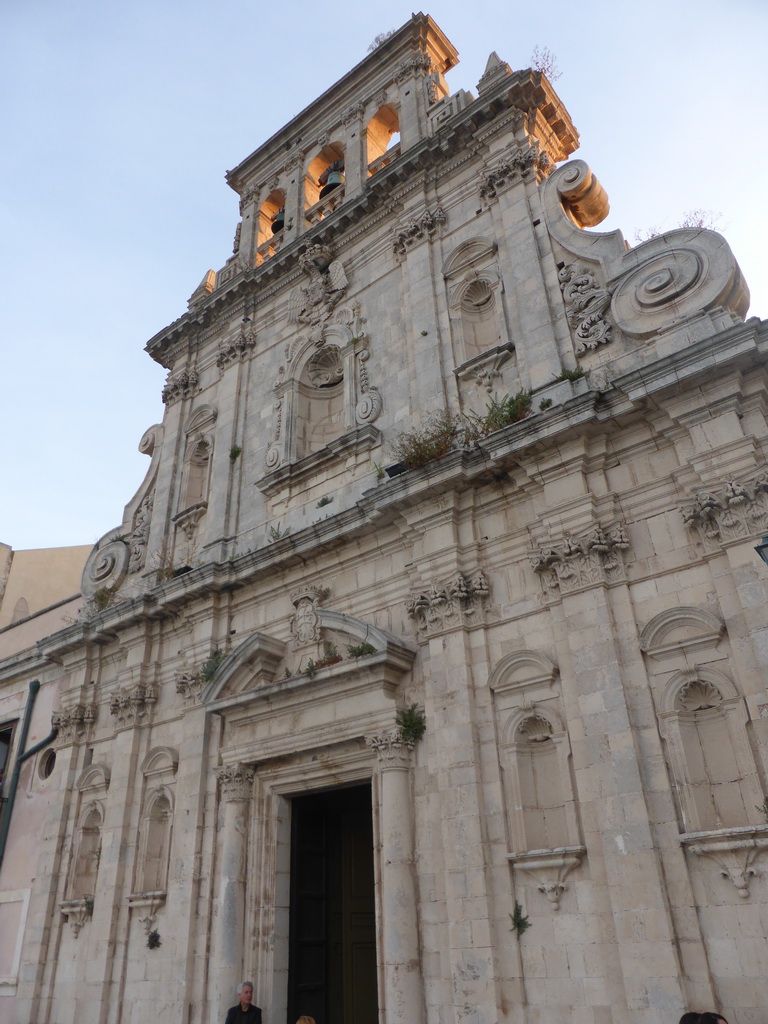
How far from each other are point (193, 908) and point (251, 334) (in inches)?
364

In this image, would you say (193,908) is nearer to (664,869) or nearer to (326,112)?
(664,869)

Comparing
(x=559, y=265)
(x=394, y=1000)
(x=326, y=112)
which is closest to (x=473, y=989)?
(x=394, y=1000)

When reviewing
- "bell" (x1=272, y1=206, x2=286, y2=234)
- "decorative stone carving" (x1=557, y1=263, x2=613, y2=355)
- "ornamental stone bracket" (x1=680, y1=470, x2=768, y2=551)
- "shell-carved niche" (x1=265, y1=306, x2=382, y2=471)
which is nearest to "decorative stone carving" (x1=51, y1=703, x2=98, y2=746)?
"shell-carved niche" (x1=265, y1=306, x2=382, y2=471)

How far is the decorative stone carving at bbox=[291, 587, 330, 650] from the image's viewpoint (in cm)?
1018

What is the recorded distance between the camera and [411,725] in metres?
8.64

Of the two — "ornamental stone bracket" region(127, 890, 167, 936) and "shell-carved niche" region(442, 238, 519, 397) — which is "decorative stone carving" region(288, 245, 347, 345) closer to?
"shell-carved niche" region(442, 238, 519, 397)

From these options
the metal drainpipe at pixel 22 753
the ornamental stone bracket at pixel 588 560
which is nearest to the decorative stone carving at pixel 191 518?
the metal drainpipe at pixel 22 753

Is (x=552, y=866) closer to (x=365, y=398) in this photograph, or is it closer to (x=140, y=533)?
(x=365, y=398)

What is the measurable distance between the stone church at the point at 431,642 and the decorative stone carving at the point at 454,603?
4 cm

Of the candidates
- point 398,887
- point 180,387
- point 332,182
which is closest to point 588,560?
point 398,887

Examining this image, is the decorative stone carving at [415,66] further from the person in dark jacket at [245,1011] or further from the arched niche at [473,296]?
the person in dark jacket at [245,1011]

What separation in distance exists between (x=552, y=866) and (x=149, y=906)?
5.81 meters

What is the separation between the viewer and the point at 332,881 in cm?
1019

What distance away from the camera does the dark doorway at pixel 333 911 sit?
9.45m
